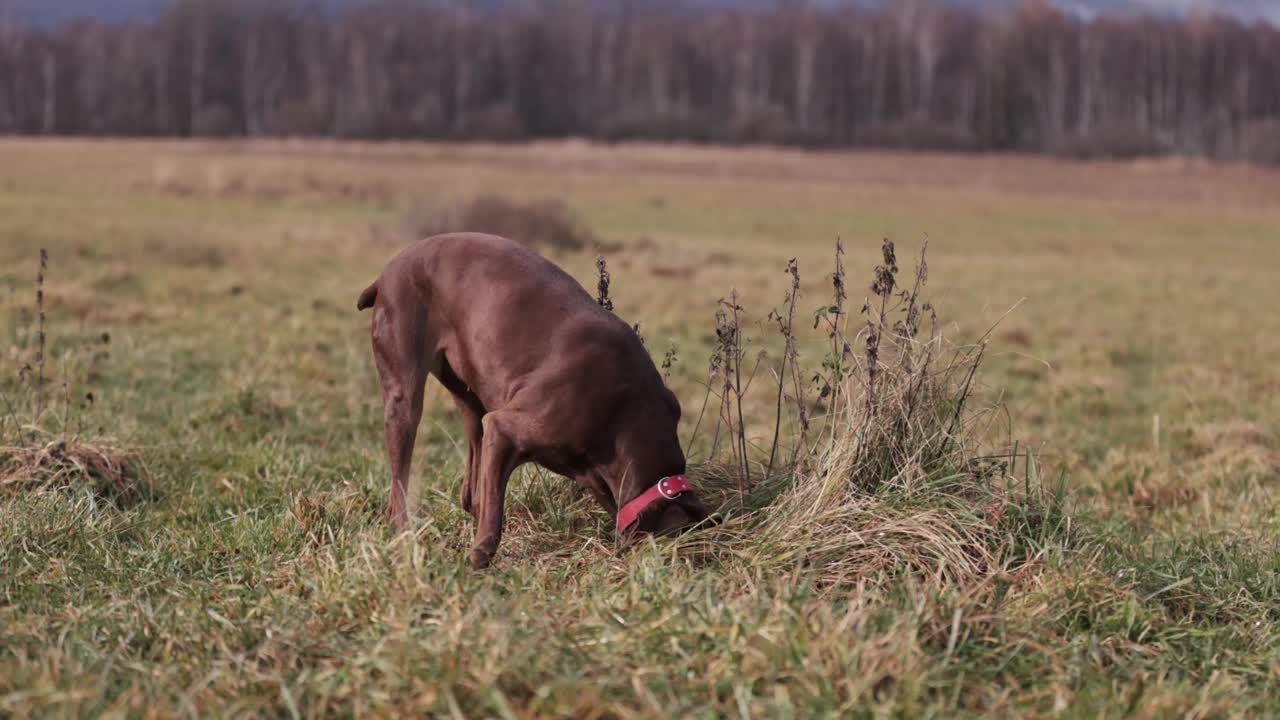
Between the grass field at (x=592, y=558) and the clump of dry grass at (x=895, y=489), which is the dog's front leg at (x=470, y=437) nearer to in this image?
the grass field at (x=592, y=558)

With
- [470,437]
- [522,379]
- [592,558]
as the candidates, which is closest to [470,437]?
[470,437]

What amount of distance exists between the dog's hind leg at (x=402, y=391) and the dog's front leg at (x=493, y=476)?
56cm

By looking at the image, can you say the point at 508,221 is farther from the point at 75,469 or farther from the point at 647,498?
the point at 647,498

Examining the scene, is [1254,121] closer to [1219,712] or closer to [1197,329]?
[1197,329]

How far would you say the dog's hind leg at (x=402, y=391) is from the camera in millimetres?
4527

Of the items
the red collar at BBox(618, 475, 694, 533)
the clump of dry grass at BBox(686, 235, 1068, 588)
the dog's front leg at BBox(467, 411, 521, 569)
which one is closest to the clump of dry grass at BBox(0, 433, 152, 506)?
the dog's front leg at BBox(467, 411, 521, 569)

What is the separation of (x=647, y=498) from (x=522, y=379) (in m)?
0.62

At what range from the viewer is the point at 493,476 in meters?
4.04

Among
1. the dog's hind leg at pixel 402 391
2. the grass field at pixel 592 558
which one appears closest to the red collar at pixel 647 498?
the grass field at pixel 592 558

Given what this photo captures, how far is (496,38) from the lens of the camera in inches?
2525

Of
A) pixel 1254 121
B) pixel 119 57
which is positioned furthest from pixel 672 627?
pixel 119 57

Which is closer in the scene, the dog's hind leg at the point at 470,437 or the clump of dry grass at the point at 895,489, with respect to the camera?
the clump of dry grass at the point at 895,489

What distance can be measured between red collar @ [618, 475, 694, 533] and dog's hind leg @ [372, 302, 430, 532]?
0.95 metres

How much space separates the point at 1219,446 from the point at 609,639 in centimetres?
620
